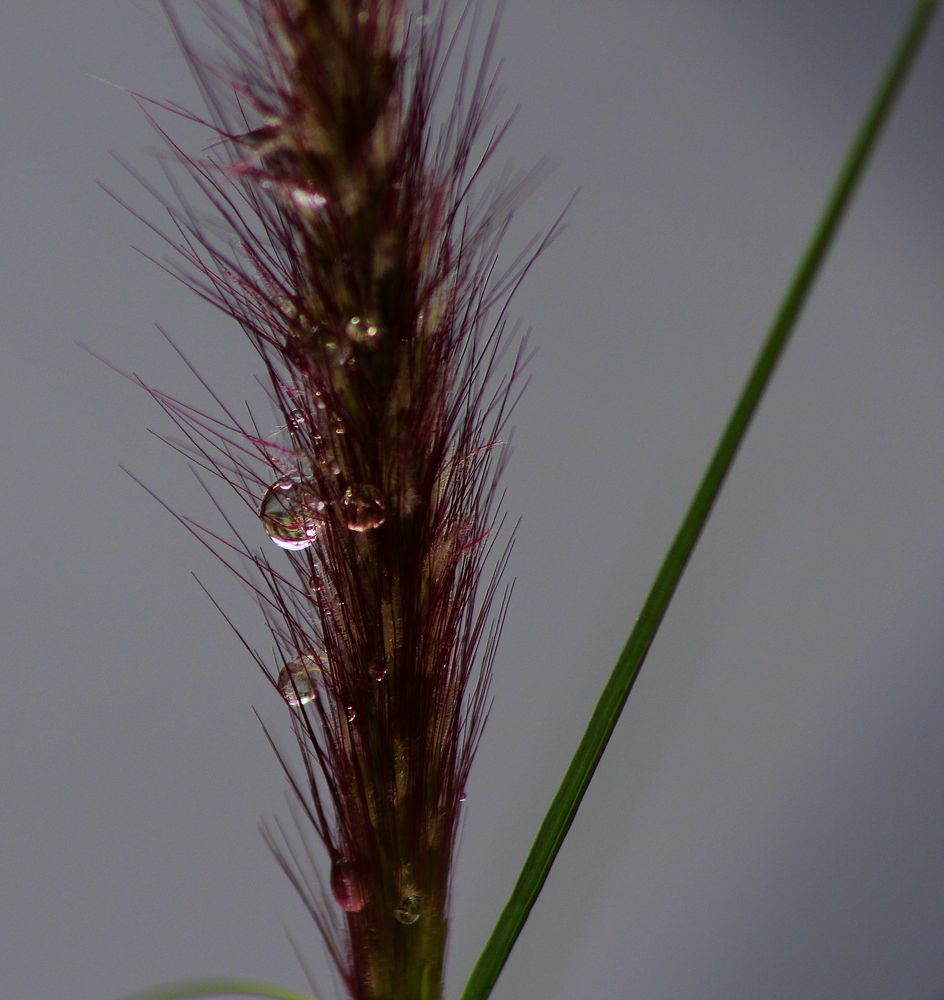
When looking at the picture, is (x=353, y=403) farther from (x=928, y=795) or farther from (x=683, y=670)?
(x=928, y=795)

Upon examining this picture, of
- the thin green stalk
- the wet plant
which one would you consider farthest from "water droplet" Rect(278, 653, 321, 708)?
the thin green stalk

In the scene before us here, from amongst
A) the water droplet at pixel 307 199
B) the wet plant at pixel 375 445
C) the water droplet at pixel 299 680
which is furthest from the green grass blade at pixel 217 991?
the water droplet at pixel 307 199

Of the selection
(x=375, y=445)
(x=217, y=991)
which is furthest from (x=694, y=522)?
(x=217, y=991)

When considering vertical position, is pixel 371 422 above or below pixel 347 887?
above

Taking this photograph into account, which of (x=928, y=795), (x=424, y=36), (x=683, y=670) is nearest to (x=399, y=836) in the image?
(x=424, y=36)

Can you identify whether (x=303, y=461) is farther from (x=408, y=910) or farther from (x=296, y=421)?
(x=408, y=910)

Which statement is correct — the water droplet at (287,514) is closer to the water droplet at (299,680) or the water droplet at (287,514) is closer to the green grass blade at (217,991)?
the water droplet at (299,680)
